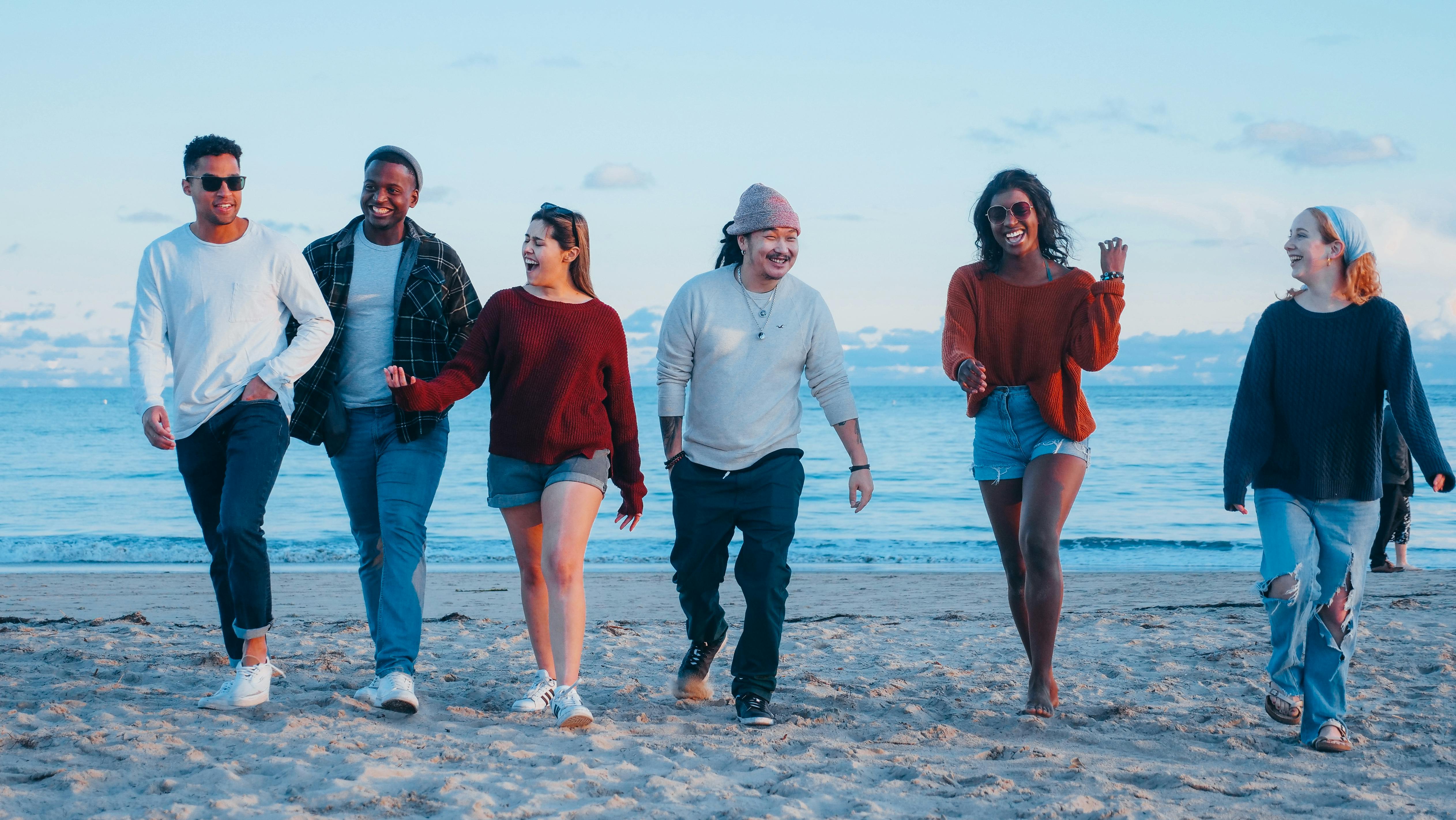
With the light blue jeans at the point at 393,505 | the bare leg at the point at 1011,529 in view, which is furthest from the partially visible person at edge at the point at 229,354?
the bare leg at the point at 1011,529

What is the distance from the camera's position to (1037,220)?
14.2ft

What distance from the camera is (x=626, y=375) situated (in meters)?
4.12

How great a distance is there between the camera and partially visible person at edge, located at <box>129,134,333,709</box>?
397cm

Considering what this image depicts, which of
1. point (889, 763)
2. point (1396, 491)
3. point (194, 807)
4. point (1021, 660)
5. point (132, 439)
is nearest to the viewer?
point (194, 807)

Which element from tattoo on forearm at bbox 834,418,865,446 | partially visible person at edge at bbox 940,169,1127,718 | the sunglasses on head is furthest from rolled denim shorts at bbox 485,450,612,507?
the sunglasses on head

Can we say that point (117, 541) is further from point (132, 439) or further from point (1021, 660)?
point (132, 439)

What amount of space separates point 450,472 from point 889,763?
22540 millimetres

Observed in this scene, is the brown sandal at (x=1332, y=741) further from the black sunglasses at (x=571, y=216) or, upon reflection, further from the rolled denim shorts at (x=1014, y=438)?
the black sunglasses at (x=571, y=216)

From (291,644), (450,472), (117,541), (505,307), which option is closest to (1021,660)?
(505,307)

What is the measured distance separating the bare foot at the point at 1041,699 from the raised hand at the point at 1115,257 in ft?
5.20

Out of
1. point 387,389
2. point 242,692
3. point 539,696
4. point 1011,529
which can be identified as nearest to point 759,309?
point 1011,529

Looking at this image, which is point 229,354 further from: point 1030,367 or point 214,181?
point 1030,367

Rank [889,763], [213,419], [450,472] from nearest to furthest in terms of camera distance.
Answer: [889,763] < [213,419] < [450,472]

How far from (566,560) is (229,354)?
4.77 ft
